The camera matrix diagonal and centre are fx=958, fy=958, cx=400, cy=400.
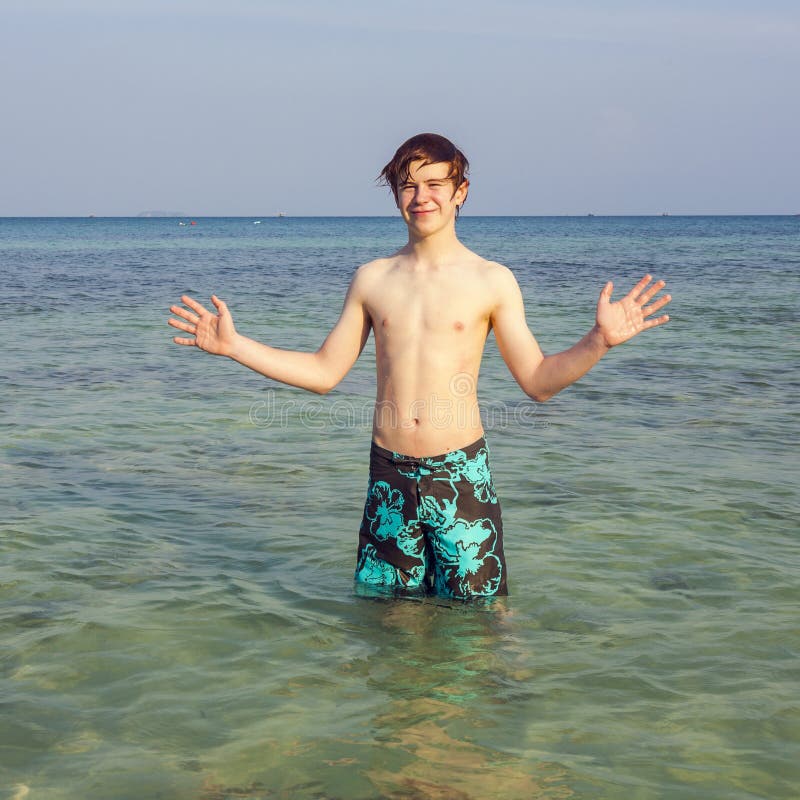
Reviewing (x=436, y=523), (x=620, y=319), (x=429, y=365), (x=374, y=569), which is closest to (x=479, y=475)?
(x=436, y=523)

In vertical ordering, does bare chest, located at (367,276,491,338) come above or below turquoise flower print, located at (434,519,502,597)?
above

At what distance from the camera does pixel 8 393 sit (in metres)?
10.3

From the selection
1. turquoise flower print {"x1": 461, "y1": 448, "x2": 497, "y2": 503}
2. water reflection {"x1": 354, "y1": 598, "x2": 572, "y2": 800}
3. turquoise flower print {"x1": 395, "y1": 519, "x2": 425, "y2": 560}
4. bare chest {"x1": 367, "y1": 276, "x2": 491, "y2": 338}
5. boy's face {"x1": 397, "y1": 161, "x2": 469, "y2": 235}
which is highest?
boy's face {"x1": 397, "y1": 161, "x2": 469, "y2": 235}

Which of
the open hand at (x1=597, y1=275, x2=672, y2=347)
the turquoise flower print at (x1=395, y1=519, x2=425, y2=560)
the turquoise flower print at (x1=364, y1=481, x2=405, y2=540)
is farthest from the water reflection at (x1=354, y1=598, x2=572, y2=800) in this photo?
the open hand at (x1=597, y1=275, x2=672, y2=347)

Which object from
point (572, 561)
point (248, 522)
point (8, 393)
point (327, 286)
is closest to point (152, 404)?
point (8, 393)

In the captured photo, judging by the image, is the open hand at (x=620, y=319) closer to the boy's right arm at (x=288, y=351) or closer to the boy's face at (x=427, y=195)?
the boy's face at (x=427, y=195)

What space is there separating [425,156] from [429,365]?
87cm

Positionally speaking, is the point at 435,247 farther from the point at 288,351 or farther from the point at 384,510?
the point at 384,510

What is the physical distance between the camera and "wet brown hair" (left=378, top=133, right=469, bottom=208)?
13.1 feet

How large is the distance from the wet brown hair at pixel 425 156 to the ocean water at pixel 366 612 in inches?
76.6

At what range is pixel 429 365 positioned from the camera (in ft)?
13.4

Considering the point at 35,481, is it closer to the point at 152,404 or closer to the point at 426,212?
the point at 152,404

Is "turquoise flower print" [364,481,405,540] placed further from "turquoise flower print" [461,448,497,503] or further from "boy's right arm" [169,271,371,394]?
"boy's right arm" [169,271,371,394]

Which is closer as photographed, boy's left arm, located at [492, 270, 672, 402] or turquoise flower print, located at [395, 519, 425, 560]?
boy's left arm, located at [492, 270, 672, 402]
